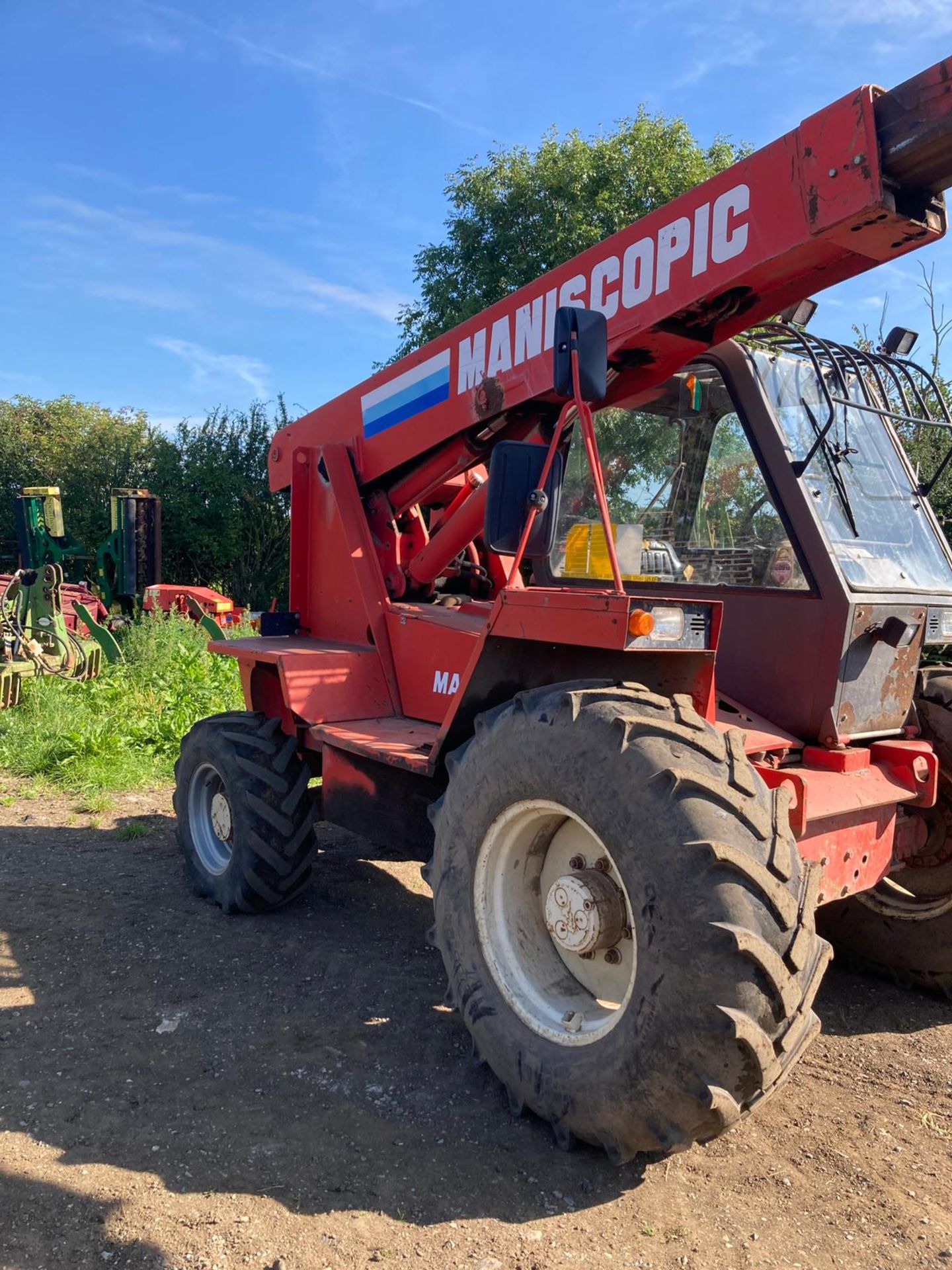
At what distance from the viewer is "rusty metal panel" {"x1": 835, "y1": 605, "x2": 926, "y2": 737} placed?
3281mm

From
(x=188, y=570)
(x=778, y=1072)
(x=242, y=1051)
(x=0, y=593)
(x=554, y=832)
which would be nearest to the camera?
(x=778, y=1072)

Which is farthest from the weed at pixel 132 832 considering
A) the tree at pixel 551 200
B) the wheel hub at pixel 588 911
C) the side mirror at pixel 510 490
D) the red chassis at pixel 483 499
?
the tree at pixel 551 200

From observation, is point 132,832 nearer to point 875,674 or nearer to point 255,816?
point 255,816

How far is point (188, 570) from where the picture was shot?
66.4 feet

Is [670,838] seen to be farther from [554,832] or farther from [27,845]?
[27,845]

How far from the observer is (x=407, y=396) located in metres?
4.55

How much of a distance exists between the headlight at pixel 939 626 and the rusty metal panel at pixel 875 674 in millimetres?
81

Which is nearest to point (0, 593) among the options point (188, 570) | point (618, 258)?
point (618, 258)

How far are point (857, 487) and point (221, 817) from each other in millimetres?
3419

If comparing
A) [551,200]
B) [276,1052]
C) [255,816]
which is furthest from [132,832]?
[551,200]

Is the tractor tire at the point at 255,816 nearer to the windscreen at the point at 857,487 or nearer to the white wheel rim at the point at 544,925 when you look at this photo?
the white wheel rim at the point at 544,925

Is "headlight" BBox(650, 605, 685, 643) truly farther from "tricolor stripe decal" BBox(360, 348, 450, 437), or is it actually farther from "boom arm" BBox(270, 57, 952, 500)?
"tricolor stripe decal" BBox(360, 348, 450, 437)

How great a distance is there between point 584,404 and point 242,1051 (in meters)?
2.57

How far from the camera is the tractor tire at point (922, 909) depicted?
3.71m
